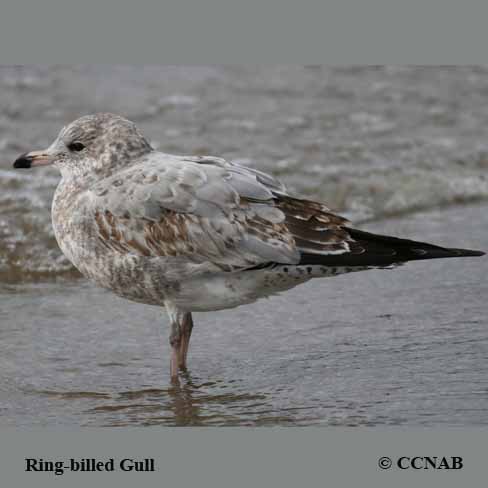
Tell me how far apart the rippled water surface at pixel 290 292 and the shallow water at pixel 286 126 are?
0.02m

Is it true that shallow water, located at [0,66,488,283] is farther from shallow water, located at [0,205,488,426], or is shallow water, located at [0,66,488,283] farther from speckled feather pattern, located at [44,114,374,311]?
speckled feather pattern, located at [44,114,374,311]

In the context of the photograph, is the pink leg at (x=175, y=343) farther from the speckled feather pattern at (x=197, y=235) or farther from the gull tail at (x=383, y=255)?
the gull tail at (x=383, y=255)

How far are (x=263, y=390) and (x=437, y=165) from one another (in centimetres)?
519

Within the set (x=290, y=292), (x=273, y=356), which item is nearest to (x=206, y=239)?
(x=273, y=356)

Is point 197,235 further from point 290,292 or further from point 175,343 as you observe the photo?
point 290,292

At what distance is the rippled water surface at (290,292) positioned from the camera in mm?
5777

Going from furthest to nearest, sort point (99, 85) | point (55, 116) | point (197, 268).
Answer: point (99, 85), point (55, 116), point (197, 268)

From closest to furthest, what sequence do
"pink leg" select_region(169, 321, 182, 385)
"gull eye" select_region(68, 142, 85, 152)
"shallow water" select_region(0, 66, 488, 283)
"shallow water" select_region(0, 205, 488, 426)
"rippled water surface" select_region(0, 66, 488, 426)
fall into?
"shallow water" select_region(0, 205, 488, 426)
"rippled water surface" select_region(0, 66, 488, 426)
"pink leg" select_region(169, 321, 182, 385)
"gull eye" select_region(68, 142, 85, 152)
"shallow water" select_region(0, 66, 488, 283)

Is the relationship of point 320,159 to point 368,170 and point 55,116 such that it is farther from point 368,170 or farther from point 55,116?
point 55,116

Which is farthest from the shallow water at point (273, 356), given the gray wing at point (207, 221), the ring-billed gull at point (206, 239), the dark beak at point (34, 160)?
the dark beak at point (34, 160)

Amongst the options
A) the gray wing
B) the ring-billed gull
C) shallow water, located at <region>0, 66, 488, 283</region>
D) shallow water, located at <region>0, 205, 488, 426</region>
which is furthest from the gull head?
shallow water, located at <region>0, 66, 488, 283</region>

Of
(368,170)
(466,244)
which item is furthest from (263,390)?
(368,170)

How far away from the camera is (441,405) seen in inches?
216

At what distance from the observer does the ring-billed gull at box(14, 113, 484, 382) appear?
584 centimetres
